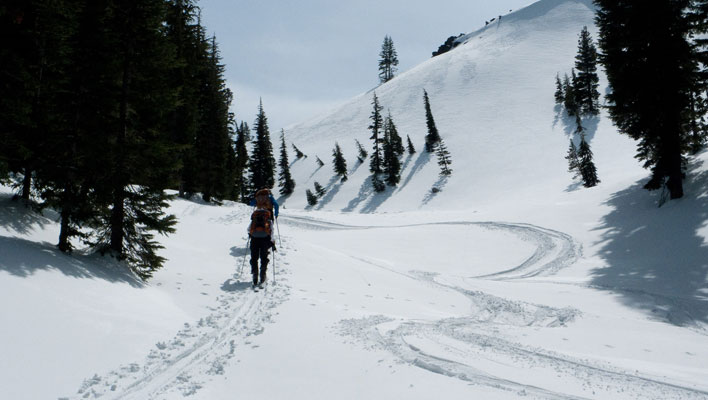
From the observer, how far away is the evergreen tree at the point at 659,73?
17.6 meters

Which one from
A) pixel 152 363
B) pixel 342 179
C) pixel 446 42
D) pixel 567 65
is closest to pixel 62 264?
pixel 152 363

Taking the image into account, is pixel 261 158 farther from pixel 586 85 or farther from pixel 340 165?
pixel 586 85

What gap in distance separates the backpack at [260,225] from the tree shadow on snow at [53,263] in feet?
9.85

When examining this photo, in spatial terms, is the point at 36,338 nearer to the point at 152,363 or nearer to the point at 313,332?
the point at 152,363

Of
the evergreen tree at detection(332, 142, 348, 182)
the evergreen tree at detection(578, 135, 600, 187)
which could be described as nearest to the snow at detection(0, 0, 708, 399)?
the evergreen tree at detection(578, 135, 600, 187)

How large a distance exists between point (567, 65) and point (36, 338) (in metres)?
105

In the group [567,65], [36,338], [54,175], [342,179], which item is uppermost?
[567,65]

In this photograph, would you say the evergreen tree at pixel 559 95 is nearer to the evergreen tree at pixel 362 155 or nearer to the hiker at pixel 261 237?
the evergreen tree at pixel 362 155

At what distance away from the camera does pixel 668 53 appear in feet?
58.2

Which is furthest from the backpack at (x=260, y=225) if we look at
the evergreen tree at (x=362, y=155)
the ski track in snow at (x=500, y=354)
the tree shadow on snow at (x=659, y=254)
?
the evergreen tree at (x=362, y=155)

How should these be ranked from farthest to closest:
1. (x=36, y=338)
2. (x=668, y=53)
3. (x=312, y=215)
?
(x=312, y=215)
(x=668, y=53)
(x=36, y=338)

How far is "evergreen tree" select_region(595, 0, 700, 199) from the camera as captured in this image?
17.6 meters

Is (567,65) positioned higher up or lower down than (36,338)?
higher up

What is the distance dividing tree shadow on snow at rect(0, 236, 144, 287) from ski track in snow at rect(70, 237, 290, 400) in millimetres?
2577
